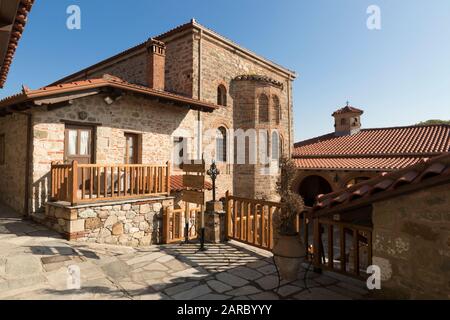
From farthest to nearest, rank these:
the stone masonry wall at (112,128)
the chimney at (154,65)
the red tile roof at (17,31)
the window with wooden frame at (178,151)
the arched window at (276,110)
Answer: the arched window at (276,110)
the window with wooden frame at (178,151)
the chimney at (154,65)
the stone masonry wall at (112,128)
the red tile roof at (17,31)

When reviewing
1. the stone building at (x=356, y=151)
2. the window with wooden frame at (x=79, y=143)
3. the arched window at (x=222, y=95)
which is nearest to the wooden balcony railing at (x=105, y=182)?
the window with wooden frame at (x=79, y=143)

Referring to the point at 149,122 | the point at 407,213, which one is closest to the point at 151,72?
the point at 149,122

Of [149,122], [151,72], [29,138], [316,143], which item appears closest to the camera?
[29,138]

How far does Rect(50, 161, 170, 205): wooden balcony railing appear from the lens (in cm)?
598

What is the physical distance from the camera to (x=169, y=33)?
1276cm

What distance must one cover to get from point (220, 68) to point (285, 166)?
34.1 ft

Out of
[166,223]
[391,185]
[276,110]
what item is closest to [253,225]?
[166,223]

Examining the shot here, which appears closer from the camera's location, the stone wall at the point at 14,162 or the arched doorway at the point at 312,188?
the stone wall at the point at 14,162

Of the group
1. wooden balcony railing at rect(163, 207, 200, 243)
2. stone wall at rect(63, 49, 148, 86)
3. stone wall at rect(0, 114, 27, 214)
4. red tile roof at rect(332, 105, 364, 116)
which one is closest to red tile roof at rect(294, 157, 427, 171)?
red tile roof at rect(332, 105, 364, 116)

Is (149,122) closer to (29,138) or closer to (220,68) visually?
(29,138)

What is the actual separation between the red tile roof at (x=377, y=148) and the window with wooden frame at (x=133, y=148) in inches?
414

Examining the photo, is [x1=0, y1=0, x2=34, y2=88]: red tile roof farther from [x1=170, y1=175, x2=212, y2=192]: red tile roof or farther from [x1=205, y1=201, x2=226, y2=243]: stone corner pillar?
[x1=170, y1=175, x2=212, y2=192]: red tile roof

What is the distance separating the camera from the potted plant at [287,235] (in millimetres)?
4035

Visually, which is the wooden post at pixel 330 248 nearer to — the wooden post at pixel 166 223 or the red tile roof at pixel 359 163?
the wooden post at pixel 166 223
